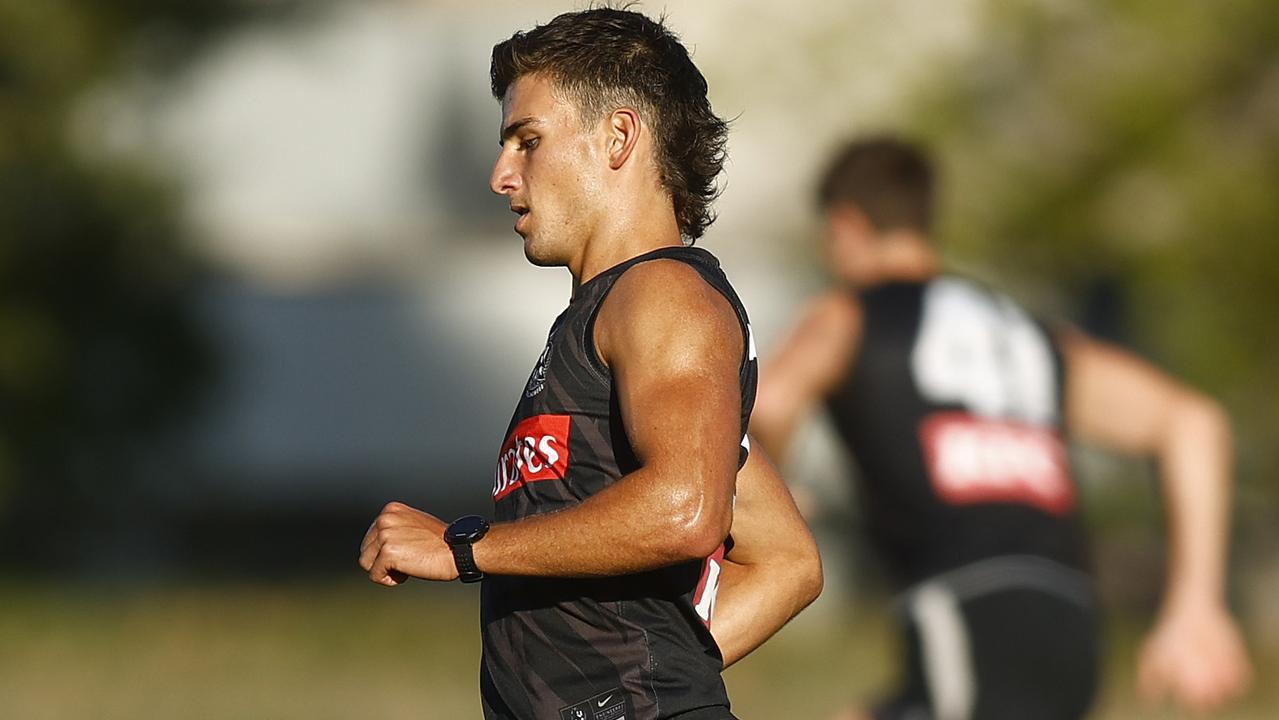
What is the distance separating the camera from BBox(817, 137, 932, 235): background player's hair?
5668 mm

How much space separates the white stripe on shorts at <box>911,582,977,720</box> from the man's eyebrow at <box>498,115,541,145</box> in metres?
2.45

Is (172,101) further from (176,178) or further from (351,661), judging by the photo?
(351,661)

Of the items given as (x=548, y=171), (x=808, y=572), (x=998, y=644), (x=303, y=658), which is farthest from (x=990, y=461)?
(x=303, y=658)

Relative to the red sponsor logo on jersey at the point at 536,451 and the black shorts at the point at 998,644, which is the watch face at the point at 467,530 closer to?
the red sponsor logo on jersey at the point at 536,451

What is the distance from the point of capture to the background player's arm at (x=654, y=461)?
3.03 m

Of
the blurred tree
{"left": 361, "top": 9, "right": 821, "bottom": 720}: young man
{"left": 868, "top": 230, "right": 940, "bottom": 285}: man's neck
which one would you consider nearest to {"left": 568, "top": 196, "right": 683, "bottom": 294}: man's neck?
{"left": 361, "top": 9, "right": 821, "bottom": 720}: young man

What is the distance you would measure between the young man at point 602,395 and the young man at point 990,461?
1.88m

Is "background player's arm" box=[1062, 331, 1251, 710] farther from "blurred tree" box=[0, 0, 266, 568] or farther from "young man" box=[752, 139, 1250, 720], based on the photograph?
"blurred tree" box=[0, 0, 266, 568]

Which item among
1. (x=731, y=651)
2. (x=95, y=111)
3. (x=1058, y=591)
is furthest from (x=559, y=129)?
(x=95, y=111)

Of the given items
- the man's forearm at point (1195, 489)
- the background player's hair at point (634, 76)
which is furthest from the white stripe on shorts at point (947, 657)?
the background player's hair at point (634, 76)

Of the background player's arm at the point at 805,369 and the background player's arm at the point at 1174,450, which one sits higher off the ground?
the background player's arm at the point at 805,369

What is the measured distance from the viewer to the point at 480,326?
21.2m

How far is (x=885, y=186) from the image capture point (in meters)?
5.68

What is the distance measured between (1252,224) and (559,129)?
38.0 feet
